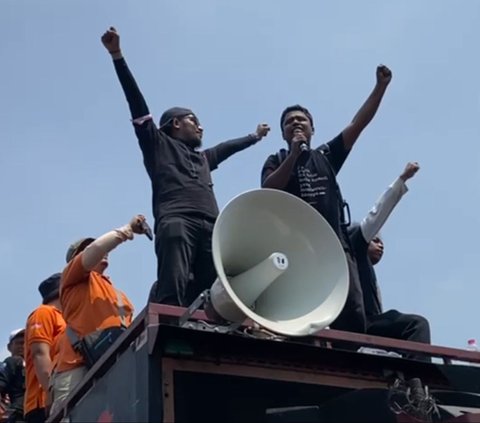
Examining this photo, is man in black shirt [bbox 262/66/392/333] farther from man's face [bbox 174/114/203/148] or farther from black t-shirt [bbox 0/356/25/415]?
black t-shirt [bbox 0/356/25/415]

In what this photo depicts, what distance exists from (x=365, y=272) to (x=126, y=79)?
2054mm

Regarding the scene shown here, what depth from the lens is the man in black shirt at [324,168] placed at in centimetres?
672

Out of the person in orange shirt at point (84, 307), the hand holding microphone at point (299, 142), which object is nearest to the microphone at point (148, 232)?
the person in orange shirt at point (84, 307)

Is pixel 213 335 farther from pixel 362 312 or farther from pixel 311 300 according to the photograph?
pixel 362 312

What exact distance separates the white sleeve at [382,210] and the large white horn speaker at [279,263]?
133 cm

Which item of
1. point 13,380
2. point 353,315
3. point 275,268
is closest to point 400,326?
point 353,315

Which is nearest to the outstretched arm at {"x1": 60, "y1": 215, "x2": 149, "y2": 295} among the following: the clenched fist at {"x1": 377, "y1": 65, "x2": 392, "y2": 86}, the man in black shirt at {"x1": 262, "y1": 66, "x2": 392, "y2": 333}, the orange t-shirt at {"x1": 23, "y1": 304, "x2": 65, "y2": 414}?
the orange t-shirt at {"x1": 23, "y1": 304, "x2": 65, "y2": 414}

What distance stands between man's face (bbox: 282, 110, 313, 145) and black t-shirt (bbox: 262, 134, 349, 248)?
13 centimetres

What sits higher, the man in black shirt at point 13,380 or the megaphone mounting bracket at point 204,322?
the man in black shirt at point 13,380

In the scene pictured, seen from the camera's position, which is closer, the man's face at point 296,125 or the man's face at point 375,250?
the man's face at point 296,125

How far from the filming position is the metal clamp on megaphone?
552cm

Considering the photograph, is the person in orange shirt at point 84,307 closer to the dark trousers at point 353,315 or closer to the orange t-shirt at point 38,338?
the orange t-shirt at point 38,338

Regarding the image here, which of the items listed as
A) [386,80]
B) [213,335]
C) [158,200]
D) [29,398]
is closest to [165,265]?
[158,200]

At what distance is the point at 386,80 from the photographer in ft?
24.4
